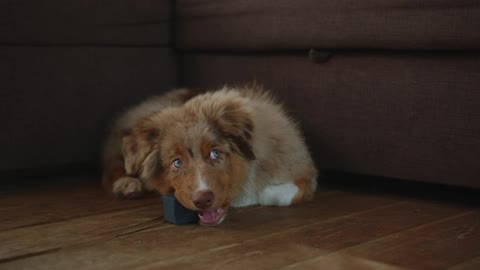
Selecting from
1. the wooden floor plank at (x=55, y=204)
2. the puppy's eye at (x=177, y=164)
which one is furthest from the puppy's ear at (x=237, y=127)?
the wooden floor plank at (x=55, y=204)

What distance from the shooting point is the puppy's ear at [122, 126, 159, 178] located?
98.5 inches

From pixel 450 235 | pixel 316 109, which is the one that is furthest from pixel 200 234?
pixel 316 109

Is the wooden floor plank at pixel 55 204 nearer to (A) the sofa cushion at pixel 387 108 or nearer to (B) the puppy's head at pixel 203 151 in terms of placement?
(B) the puppy's head at pixel 203 151

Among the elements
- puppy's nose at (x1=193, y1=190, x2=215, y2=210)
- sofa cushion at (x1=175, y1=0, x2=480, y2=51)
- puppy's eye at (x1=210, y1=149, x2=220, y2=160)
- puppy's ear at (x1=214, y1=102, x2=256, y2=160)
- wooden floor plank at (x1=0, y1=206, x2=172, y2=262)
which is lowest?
wooden floor plank at (x1=0, y1=206, x2=172, y2=262)

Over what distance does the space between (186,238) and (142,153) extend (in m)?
0.48

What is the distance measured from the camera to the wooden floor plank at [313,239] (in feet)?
6.12

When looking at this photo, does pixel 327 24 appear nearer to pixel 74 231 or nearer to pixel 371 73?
pixel 371 73

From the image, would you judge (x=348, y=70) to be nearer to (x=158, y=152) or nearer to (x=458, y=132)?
(x=458, y=132)

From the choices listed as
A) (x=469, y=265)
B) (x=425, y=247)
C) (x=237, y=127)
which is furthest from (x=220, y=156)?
(x=469, y=265)

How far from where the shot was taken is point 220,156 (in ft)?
7.91

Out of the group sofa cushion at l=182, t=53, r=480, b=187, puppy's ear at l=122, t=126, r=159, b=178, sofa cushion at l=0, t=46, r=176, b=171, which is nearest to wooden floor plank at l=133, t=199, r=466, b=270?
sofa cushion at l=182, t=53, r=480, b=187

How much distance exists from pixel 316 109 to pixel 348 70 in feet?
0.84

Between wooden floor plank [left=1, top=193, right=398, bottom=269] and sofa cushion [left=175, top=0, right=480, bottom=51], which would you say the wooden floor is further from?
sofa cushion [left=175, top=0, right=480, bottom=51]

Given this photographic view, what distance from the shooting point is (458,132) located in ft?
8.39
